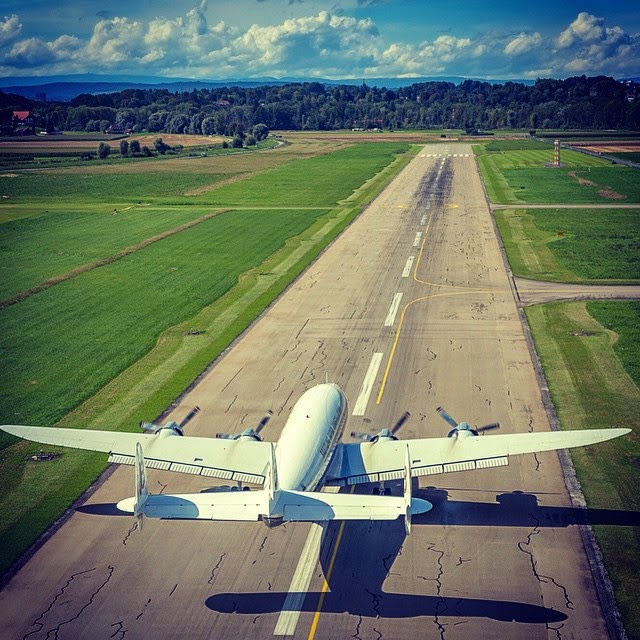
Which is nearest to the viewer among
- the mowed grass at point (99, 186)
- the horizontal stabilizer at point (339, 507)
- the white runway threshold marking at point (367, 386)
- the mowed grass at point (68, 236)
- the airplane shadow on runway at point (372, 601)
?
the horizontal stabilizer at point (339, 507)

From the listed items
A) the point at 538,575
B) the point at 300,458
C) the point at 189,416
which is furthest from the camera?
the point at 189,416

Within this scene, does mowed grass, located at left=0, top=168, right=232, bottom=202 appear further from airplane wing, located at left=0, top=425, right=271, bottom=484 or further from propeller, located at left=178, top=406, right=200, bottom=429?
airplane wing, located at left=0, top=425, right=271, bottom=484

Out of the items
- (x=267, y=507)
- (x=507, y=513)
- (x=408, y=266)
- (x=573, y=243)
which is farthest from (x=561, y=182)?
(x=267, y=507)

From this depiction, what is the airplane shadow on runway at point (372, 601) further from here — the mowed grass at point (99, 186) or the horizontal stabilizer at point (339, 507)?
the mowed grass at point (99, 186)

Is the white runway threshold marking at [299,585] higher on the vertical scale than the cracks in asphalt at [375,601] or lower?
lower

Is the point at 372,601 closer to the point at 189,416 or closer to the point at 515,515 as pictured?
the point at 515,515

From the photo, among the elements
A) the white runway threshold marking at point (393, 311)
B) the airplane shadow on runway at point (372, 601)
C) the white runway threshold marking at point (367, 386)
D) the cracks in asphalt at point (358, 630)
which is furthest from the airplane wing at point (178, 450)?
the white runway threshold marking at point (393, 311)

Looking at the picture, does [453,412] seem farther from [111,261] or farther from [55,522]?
[111,261]
